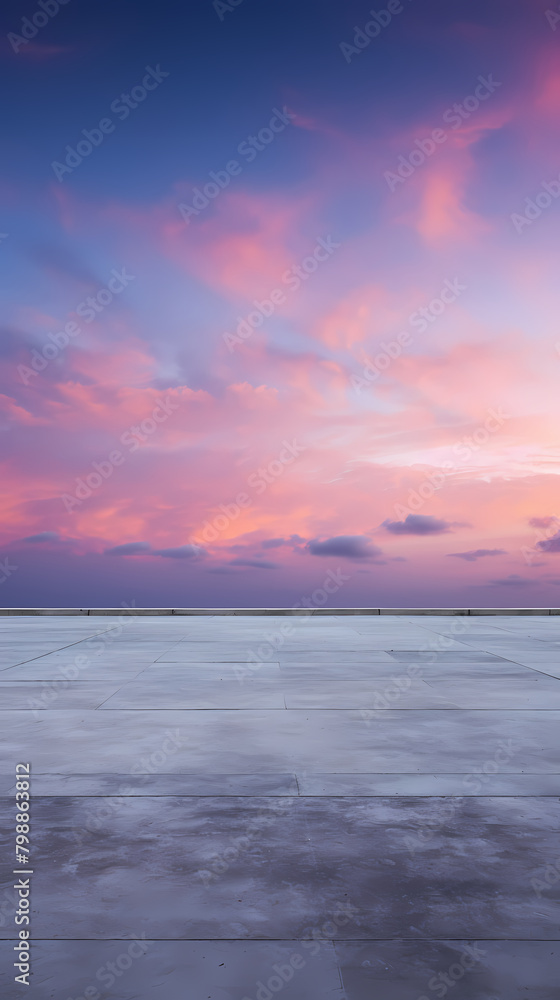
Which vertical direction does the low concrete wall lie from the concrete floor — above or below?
above

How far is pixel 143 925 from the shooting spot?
2971mm

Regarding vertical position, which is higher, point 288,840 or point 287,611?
point 287,611

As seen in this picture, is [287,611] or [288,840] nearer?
[288,840]

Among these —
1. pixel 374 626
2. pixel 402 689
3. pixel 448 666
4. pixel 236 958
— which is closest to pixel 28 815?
pixel 236 958

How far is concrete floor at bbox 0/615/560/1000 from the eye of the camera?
8.82 feet

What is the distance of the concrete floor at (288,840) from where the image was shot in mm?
2689

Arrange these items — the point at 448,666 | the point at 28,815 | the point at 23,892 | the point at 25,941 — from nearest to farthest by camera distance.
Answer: the point at 25,941
the point at 23,892
the point at 28,815
the point at 448,666

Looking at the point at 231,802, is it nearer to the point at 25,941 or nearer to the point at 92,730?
the point at 25,941

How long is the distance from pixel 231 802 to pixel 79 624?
16467 millimetres

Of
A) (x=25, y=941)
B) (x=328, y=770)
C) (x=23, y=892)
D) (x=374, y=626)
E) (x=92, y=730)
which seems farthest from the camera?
(x=374, y=626)

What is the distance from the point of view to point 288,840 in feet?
12.5

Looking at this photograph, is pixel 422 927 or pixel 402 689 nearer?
pixel 422 927

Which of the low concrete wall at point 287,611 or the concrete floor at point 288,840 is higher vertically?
the low concrete wall at point 287,611

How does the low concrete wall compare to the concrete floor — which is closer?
the concrete floor
